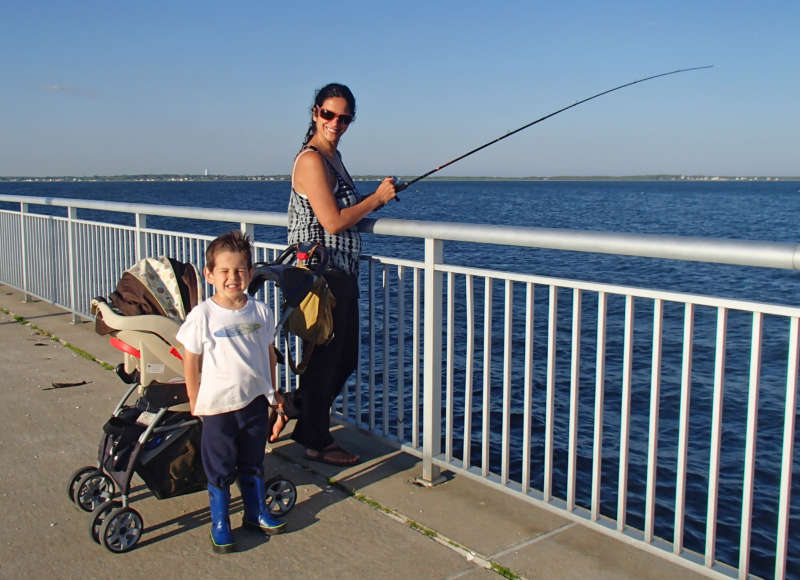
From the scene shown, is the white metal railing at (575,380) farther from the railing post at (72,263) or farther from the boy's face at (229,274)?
the boy's face at (229,274)

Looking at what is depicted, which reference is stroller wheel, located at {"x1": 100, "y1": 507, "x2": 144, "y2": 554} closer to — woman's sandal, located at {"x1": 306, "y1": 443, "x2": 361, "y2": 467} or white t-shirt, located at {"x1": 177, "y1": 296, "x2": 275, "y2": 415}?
white t-shirt, located at {"x1": 177, "y1": 296, "x2": 275, "y2": 415}

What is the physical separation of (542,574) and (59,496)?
86.0 inches

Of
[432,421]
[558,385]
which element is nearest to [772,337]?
[558,385]

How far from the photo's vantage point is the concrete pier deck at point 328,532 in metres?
3.05

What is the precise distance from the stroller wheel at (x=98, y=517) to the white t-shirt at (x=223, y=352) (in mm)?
525

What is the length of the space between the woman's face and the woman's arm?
16 centimetres

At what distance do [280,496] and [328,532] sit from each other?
0.28 m

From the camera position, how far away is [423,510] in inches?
141

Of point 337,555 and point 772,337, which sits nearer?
point 337,555

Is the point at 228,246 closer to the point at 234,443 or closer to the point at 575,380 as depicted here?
the point at 234,443

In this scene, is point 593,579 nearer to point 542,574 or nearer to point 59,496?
point 542,574

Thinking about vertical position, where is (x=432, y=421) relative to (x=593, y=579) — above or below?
above

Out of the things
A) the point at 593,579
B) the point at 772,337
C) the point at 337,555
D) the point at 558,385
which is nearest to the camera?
the point at 593,579

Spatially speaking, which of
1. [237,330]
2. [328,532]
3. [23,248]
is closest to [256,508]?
[328,532]
